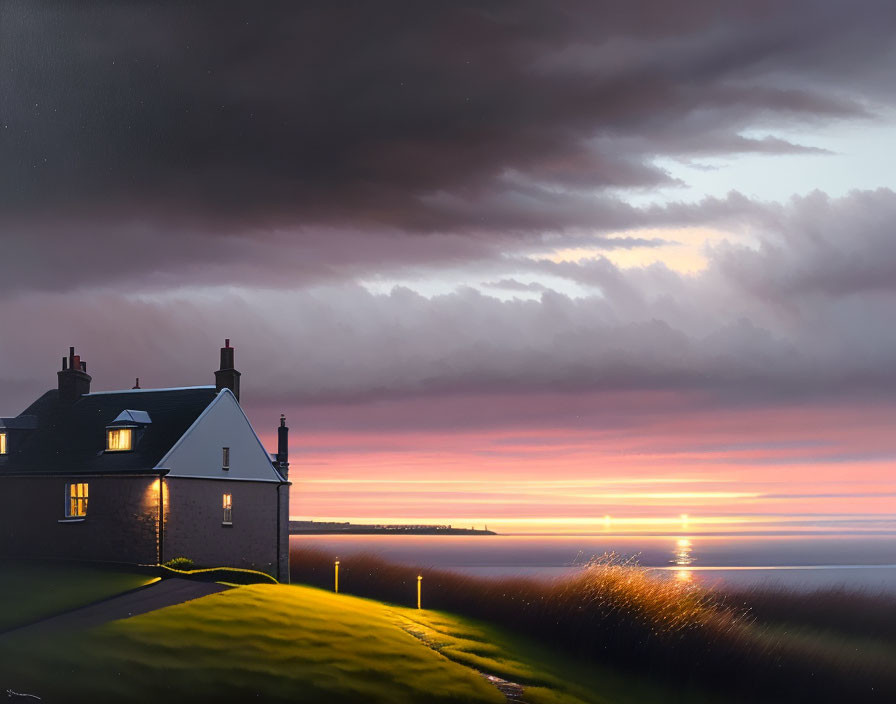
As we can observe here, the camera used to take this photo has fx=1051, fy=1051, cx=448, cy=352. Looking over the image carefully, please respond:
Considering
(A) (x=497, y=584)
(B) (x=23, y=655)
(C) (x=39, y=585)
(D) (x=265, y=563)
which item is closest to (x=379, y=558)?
(D) (x=265, y=563)

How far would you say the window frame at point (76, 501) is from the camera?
43406mm

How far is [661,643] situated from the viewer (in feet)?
104

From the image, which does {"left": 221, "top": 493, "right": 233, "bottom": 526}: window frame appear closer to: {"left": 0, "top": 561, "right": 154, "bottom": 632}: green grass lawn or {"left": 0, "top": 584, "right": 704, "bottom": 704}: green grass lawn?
{"left": 0, "top": 561, "right": 154, "bottom": 632}: green grass lawn

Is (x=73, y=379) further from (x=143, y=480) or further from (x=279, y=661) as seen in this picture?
(x=279, y=661)

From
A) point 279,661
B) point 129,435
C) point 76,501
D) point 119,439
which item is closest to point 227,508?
point 129,435

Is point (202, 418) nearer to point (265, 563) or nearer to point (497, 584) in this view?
point (265, 563)

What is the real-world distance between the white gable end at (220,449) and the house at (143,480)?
49 millimetres

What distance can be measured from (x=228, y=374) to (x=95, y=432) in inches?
244

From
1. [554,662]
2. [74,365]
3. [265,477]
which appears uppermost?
[74,365]

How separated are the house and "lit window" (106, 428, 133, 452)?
42mm

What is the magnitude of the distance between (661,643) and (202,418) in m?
21.8

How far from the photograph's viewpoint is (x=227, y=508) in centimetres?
4528

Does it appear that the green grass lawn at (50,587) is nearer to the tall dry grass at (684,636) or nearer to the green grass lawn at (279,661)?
the green grass lawn at (279,661)

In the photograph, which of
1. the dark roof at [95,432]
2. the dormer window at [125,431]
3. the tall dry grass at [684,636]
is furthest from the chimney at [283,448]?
the tall dry grass at [684,636]
